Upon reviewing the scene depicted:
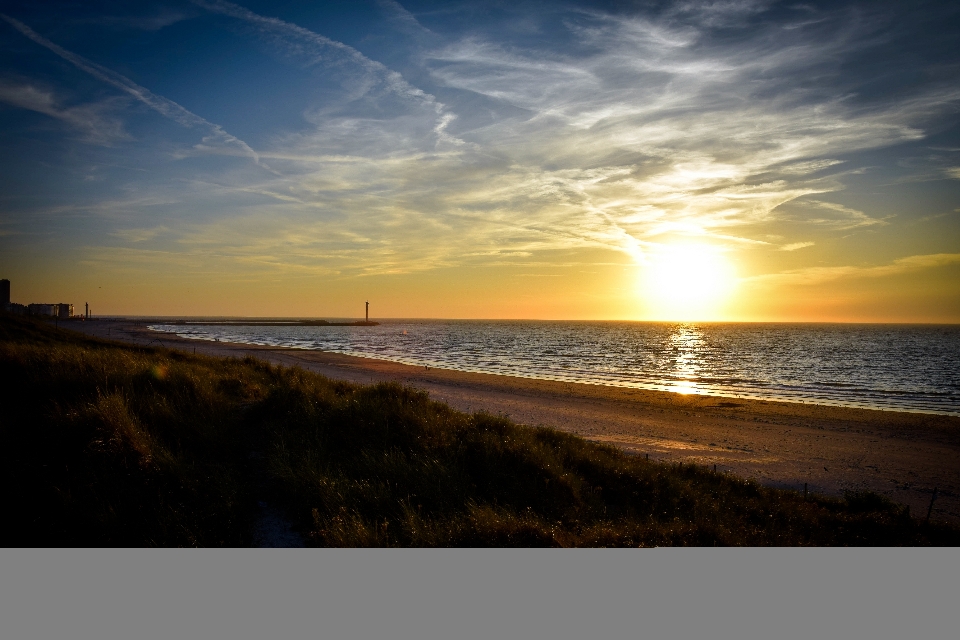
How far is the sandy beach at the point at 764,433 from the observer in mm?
16766

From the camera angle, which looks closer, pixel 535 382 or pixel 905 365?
pixel 535 382

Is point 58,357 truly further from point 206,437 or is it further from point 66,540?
point 66,540

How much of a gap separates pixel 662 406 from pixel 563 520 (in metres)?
24.2

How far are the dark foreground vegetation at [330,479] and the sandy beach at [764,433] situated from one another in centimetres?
570

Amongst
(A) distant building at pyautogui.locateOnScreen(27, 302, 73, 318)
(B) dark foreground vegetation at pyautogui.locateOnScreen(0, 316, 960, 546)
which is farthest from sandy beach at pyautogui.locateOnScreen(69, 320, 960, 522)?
(A) distant building at pyautogui.locateOnScreen(27, 302, 73, 318)

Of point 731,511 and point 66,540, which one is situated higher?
point 66,540

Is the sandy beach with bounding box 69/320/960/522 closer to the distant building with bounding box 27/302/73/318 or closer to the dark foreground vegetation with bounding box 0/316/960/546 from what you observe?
the dark foreground vegetation with bounding box 0/316/960/546

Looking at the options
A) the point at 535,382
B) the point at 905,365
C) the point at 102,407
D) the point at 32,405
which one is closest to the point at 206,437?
the point at 102,407

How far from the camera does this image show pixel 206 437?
8656 millimetres

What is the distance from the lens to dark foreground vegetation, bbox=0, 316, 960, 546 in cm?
615

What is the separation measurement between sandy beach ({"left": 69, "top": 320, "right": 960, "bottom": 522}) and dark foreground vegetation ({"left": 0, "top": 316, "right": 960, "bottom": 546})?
5697 millimetres

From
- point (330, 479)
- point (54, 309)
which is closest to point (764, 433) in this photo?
point (330, 479)

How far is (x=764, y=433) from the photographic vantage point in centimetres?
2356

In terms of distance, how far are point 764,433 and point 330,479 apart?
2186 centimetres
